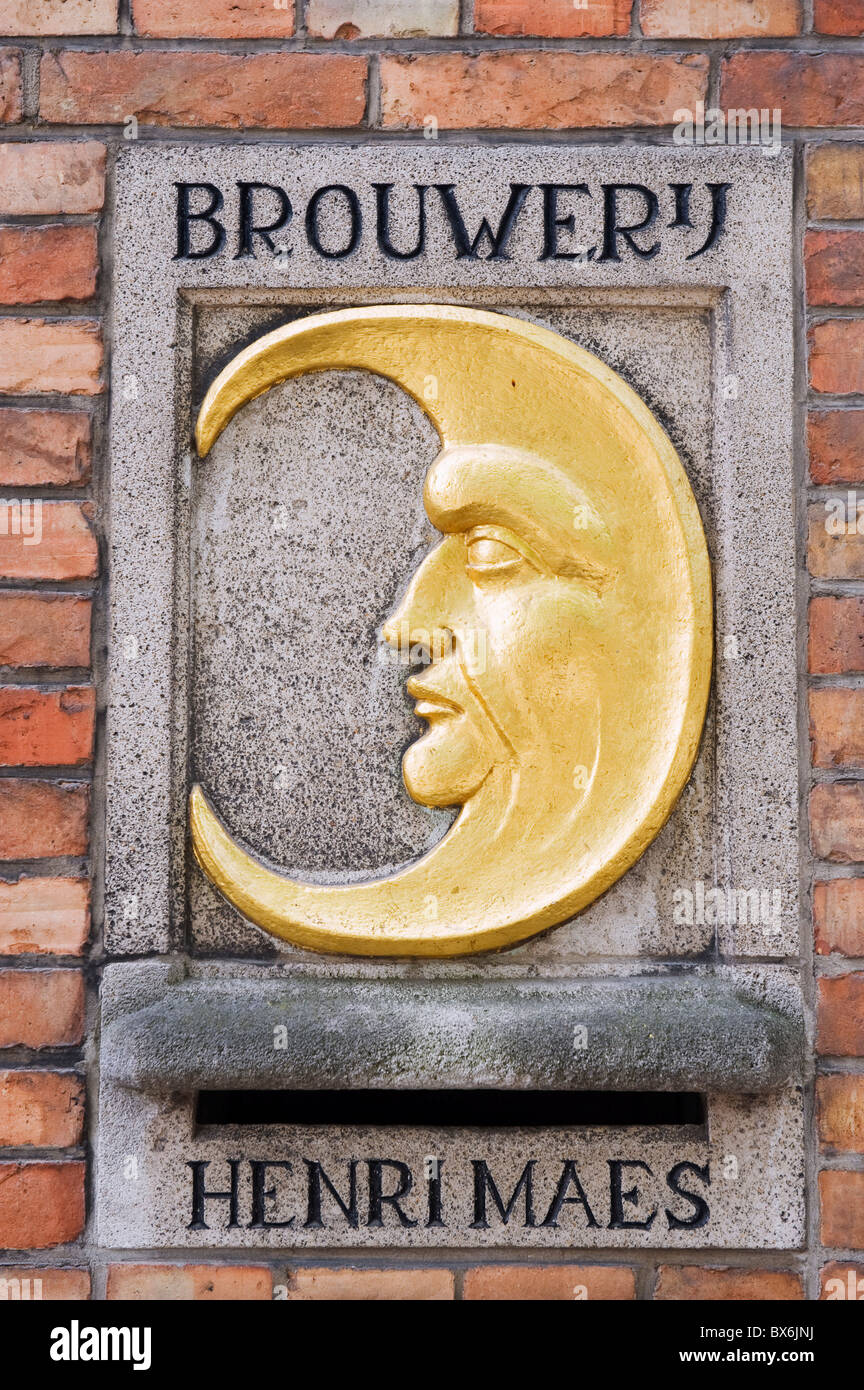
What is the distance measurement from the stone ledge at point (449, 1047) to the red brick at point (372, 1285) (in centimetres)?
30

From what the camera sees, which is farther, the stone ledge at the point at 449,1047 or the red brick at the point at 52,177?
the red brick at the point at 52,177

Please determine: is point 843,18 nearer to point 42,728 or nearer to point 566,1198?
point 42,728

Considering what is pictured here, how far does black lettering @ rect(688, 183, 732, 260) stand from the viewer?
5.25 feet

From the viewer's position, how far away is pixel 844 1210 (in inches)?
60.4

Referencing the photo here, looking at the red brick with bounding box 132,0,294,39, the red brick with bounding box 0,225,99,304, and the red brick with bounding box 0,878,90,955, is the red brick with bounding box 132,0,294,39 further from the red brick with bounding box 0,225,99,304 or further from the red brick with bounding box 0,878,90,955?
the red brick with bounding box 0,878,90,955

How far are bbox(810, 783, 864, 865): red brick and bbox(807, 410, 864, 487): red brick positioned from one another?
1.49ft

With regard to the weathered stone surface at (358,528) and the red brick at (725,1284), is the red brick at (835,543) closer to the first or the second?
the weathered stone surface at (358,528)

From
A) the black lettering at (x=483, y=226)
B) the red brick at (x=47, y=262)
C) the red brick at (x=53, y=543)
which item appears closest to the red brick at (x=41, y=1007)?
the red brick at (x=53, y=543)

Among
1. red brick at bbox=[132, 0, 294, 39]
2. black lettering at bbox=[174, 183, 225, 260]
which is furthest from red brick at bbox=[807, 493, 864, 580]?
red brick at bbox=[132, 0, 294, 39]

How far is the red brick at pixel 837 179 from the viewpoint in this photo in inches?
63.1

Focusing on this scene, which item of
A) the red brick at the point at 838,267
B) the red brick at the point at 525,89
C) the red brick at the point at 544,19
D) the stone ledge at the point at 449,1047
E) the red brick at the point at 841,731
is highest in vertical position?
the red brick at the point at 544,19

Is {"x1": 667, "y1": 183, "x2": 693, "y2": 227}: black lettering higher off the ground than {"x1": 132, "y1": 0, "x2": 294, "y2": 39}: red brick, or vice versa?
{"x1": 132, "y1": 0, "x2": 294, "y2": 39}: red brick

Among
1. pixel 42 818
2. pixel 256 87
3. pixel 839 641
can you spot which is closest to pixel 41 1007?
pixel 42 818
